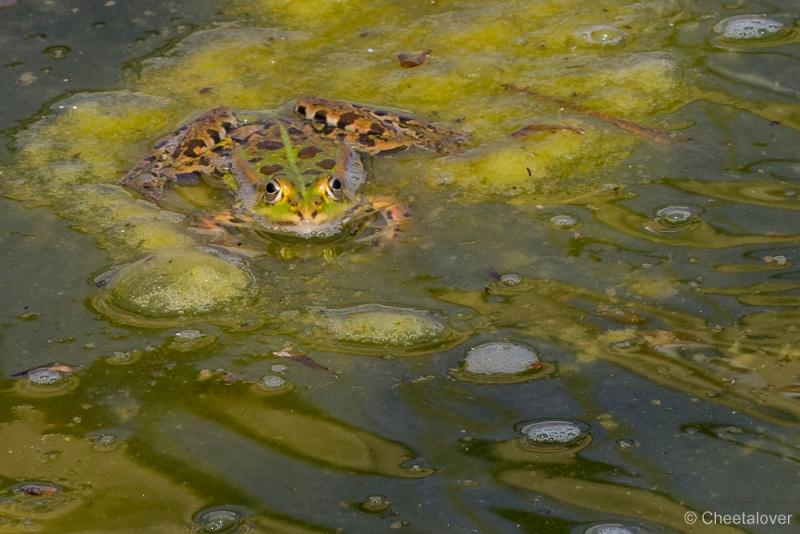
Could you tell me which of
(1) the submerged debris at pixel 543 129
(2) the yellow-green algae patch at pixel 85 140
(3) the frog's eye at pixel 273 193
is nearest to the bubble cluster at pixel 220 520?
(3) the frog's eye at pixel 273 193

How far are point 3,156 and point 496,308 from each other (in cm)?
218

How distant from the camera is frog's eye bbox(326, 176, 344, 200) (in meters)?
4.42

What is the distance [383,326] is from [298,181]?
1011 millimetres

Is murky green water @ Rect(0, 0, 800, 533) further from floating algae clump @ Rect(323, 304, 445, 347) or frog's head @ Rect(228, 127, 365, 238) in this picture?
frog's head @ Rect(228, 127, 365, 238)

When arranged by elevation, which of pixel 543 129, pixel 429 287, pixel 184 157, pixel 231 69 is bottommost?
pixel 429 287

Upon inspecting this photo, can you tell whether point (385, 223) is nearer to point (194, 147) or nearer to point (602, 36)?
point (194, 147)

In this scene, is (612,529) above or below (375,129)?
below

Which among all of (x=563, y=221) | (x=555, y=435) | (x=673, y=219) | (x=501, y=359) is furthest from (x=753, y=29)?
(x=555, y=435)

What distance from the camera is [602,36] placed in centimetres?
529

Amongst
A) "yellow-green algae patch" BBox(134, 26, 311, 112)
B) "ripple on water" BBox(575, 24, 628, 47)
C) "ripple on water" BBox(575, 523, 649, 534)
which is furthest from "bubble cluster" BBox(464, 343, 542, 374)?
"ripple on water" BBox(575, 24, 628, 47)

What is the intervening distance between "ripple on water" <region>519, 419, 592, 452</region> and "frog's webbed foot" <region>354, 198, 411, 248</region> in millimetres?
1134

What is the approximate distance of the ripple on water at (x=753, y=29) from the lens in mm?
5109

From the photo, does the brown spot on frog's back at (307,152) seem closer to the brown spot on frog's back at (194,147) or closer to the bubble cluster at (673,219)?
the brown spot on frog's back at (194,147)

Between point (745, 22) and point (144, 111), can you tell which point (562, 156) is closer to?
point (745, 22)
